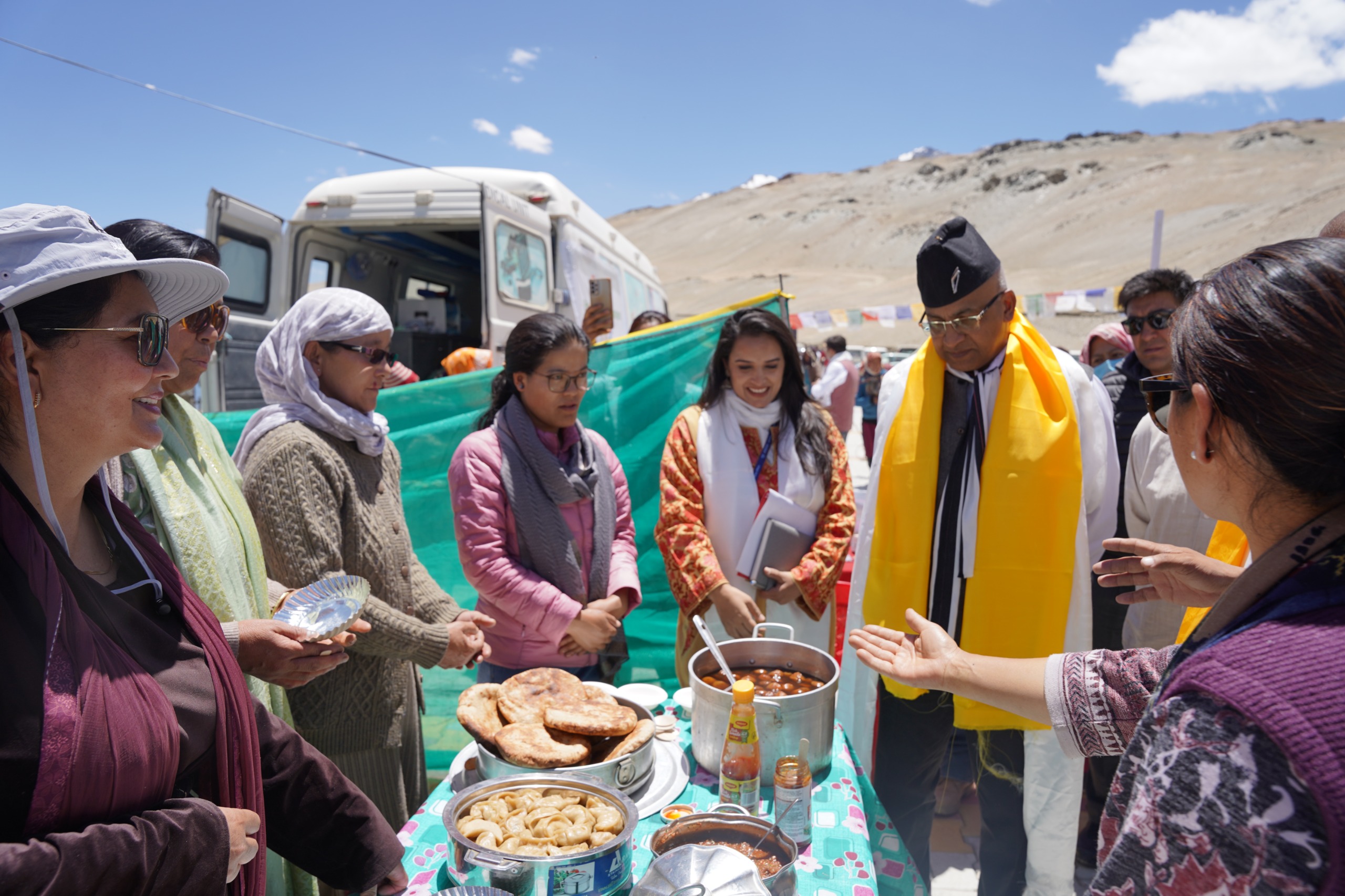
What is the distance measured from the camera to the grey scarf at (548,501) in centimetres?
259

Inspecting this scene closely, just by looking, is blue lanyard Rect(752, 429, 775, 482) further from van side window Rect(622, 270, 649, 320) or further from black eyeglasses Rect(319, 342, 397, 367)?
van side window Rect(622, 270, 649, 320)

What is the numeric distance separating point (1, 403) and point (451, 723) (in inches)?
117

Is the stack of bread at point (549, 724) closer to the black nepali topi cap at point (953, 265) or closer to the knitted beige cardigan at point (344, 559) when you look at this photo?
the knitted beige cardigan at point (344, 559)

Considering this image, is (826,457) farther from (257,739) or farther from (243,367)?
(243,367)

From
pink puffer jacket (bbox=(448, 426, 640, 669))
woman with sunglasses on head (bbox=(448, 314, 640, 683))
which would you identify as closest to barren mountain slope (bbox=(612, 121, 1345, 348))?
woman with sunglasses on head (bbox=(448, 314, 640, 683))

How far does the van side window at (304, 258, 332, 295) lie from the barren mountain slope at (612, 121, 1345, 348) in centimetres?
3459

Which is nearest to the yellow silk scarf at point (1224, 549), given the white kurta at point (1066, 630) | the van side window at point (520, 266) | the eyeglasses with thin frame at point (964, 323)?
the white kurta at point (1066, 630)

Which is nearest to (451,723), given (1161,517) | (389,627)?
(389,627)

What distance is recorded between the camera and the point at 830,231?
78.3 meters

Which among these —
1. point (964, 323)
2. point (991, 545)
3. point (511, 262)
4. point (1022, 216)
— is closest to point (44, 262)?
point (964, 323)

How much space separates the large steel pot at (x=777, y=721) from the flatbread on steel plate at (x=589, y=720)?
0.17 metres

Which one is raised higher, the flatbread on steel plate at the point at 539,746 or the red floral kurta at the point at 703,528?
the red floral kurta at the point at 703,528

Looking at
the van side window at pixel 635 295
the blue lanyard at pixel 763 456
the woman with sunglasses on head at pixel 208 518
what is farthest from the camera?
the van side window at pixel 635 295

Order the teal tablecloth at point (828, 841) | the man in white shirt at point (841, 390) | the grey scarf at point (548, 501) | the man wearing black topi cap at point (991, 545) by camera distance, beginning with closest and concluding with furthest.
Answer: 1. the teal tablecloth at point (828, 841)
2. the man wearing black topi cap at point (991, 545)
3. the grey scarf at point (548, 501)
4. the man in white shirt at point (841, 390)
